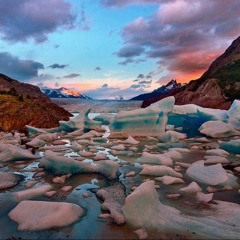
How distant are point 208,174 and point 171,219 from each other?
228 cm

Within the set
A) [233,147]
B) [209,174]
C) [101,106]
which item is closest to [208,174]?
[209,174]

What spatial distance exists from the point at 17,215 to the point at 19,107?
1567 centimetres

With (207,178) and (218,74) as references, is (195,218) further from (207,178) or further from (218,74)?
(218,74)

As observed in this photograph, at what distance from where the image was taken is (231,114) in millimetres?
18094

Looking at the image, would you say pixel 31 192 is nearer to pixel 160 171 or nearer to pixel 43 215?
pixel 43 215

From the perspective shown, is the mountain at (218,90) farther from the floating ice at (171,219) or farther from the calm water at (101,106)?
the floating ice at (171,219)

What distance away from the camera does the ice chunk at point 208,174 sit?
5.23 metres

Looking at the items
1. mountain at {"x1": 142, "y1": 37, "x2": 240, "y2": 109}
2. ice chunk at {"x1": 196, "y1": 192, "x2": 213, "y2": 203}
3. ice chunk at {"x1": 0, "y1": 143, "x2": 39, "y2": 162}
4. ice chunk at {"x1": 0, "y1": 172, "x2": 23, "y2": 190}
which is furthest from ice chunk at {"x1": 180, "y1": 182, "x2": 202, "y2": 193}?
mountain at {"x1": 142, "y1": 37, "x2": 240, "y2": 109}

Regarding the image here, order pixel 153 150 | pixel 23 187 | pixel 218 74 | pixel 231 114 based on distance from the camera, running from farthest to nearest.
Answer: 1. pixel 218 74
2. pixel 231 114
3. pixel 153 150
4. pixel 23 187

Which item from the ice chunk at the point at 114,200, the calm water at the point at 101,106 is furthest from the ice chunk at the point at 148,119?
the calm water at the point at 101,106

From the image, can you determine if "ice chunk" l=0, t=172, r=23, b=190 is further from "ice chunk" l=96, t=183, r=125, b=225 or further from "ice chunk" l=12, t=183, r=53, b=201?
"ice chunk" l=96, t=183, r=125, b=225

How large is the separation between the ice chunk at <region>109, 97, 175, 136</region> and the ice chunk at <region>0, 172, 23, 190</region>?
851 cm

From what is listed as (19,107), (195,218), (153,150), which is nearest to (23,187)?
(195,218)

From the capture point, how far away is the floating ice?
322 centimetres
